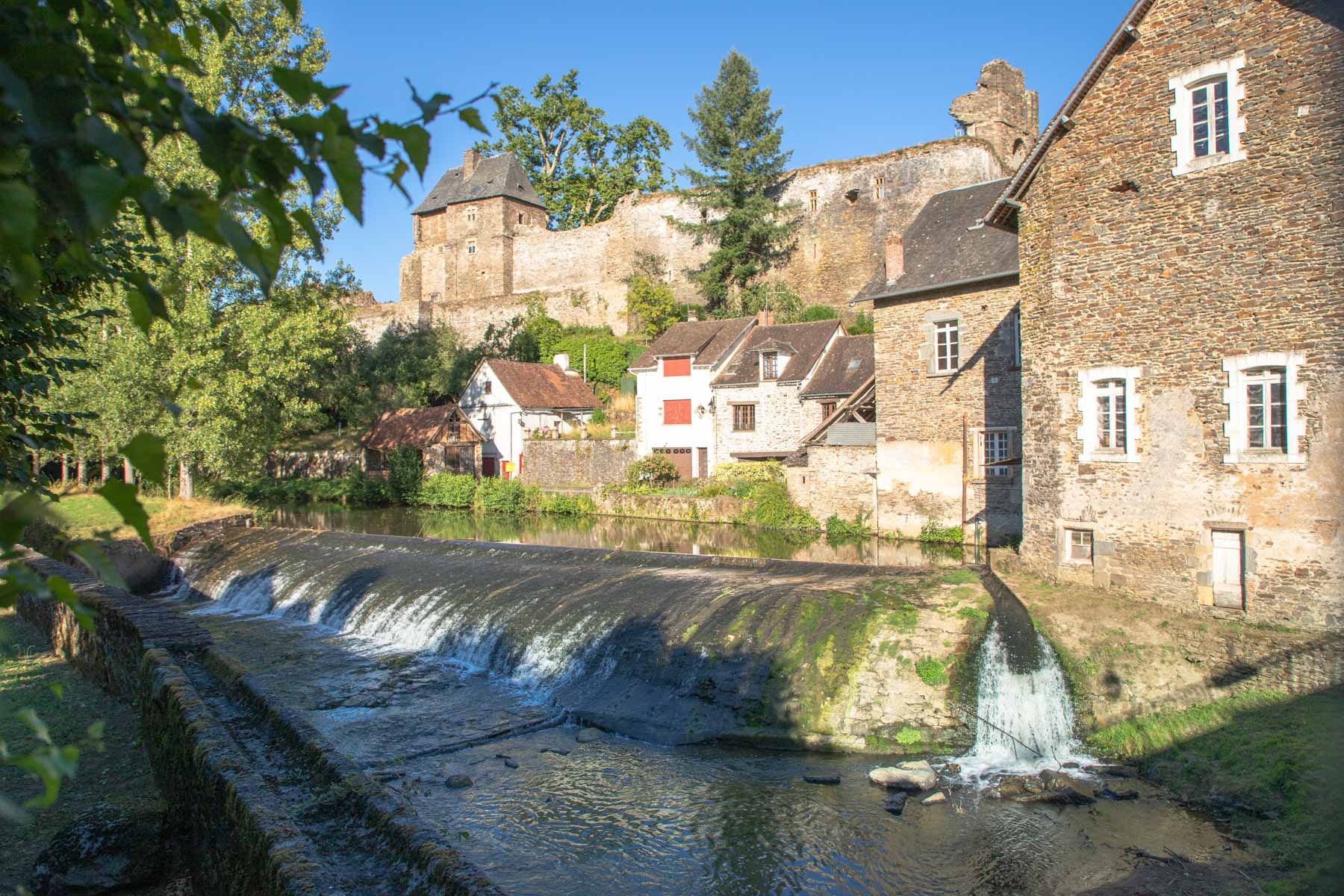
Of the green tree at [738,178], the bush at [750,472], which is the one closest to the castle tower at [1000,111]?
the green tree at [738,178]

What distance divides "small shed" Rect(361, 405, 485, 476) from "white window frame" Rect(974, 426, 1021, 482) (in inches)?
946

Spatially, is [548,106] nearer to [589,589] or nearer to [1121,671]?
[589,589]

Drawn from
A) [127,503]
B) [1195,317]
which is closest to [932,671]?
[1195,317]

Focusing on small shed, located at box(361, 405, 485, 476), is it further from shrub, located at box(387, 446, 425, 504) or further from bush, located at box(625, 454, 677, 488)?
bush, located at box(625, 454, 677, 488)

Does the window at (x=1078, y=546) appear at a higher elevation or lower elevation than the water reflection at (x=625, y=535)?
higher

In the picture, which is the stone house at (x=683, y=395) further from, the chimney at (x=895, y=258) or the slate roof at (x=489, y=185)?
the slate roof at (x=489, y=185)

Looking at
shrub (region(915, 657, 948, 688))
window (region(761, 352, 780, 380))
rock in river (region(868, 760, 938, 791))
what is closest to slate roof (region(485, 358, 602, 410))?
window (region(761, 352, 780, 380))

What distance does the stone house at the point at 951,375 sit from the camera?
818 inches

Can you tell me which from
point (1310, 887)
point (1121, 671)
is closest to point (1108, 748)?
point (1121, 671)

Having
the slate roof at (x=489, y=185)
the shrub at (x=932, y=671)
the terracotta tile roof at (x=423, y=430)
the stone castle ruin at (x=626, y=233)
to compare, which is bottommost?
the shrub at (x=932, y=671)

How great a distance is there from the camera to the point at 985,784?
862 cm

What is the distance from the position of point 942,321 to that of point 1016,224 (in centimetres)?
761

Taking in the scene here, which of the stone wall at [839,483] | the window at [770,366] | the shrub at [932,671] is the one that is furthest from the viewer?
the window at [770,366]

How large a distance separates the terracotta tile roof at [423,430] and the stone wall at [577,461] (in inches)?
159
